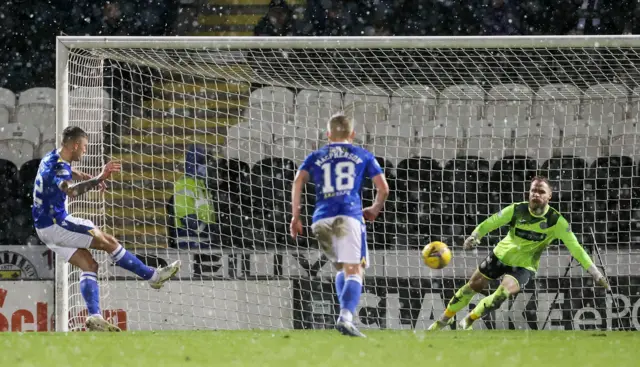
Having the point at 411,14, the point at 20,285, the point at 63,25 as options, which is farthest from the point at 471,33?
the point at 20,285

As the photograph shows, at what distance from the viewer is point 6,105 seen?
11.0m

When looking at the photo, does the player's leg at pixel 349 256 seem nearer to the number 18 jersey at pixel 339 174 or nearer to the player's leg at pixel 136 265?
the number 18 jersey at pixel 339 174

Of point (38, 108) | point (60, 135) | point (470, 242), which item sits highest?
point (38, 108)

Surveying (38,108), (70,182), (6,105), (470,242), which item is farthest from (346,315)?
(6,105)

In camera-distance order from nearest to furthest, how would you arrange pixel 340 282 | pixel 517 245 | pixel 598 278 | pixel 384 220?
pixel 340 282, pixel 598 278, pixel 517 245, pixel 384 220

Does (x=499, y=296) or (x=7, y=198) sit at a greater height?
(x=7, y=198)

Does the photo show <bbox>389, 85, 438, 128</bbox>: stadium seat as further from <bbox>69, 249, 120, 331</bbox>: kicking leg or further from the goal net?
<bbox>69, 249, 120, 331</bbox>: kicking leg

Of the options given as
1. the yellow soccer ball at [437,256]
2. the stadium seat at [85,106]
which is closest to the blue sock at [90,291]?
the stadium seat at [85,106]

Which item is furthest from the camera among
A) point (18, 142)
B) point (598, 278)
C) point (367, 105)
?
point (18, 142)

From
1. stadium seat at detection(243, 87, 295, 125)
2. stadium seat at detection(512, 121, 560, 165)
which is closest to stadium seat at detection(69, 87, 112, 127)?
stadium seat at detection(243, 87, 295, 125)

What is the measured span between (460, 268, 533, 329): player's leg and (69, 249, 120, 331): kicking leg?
268 centimetres

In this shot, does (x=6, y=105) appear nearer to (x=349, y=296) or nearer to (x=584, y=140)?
(x=584, y=140)

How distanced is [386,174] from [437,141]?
1.93 feet

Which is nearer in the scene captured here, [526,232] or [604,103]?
[526,232]
